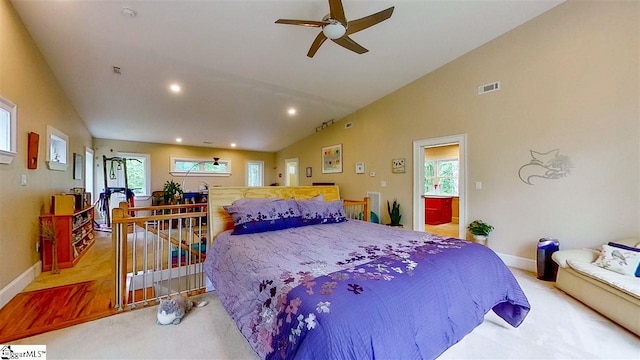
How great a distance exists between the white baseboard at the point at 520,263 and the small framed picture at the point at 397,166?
215 cm

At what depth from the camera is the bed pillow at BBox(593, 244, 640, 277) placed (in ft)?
7.31

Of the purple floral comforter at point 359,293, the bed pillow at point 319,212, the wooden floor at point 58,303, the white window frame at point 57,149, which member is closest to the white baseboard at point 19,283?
the wooden floor at point 58,303

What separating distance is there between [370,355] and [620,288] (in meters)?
2.53

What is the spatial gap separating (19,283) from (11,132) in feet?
5.25

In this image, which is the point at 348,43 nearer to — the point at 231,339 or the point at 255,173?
the point at 231,339

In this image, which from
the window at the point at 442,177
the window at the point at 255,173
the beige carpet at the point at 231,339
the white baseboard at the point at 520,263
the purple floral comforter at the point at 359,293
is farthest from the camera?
the window at the point at 255,173

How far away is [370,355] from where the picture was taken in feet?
3.52

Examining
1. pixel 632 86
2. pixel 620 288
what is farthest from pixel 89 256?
pixel 632 86

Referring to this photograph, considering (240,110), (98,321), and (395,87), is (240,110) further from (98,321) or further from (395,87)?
(98,321)

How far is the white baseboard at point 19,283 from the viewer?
2346mm

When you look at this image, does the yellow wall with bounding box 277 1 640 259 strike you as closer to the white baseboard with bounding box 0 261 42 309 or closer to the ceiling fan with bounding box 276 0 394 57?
the ceiling fan with bounding box 276 0 394 57

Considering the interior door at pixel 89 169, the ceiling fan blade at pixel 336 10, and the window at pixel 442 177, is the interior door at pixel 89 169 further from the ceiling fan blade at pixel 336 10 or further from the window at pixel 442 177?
the window at pixel 442 177

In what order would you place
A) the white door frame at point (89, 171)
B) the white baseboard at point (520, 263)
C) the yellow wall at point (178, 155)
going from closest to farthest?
the white baseboard at point (520, 263)
the white door frame at point (89, 171)
the yellow wall at point (178, 155)

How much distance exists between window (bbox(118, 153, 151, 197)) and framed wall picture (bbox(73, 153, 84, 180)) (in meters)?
1.91
